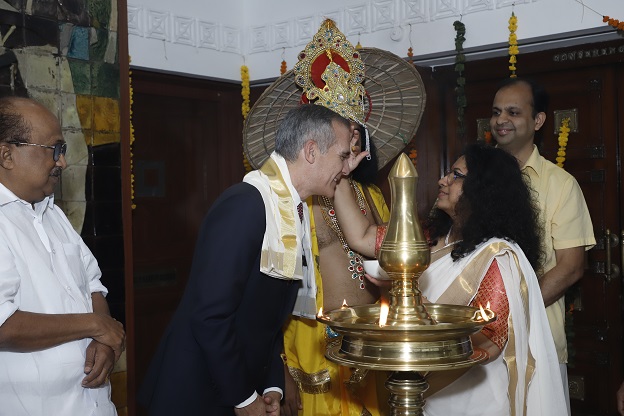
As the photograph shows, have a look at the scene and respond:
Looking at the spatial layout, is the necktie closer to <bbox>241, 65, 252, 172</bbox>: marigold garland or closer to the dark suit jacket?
the dark suit jacket

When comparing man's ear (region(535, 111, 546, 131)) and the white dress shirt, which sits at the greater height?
man's ear (region(535, 111, 546, 131))

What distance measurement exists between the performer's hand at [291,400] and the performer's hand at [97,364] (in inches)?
35.6

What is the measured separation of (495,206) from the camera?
2.55m

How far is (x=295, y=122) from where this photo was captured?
242cm

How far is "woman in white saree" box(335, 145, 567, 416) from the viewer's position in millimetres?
2365

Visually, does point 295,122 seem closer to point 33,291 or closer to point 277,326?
point 277,326

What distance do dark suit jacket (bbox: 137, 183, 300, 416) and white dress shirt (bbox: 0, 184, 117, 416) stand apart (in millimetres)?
252

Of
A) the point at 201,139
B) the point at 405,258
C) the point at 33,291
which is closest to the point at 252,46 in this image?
the point at 201,139

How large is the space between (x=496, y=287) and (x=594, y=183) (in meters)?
2.30

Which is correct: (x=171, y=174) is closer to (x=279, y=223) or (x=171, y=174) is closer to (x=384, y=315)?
(x=279, y=223)

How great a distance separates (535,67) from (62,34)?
273cm

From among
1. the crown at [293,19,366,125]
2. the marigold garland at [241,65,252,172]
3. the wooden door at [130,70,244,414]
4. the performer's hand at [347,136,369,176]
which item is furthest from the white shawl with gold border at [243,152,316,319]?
the marigold garland at [241,65,252,172]

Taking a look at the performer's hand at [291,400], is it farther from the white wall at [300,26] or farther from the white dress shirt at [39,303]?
the white wall at [300,26]

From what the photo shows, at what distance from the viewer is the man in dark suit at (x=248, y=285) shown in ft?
6.93
